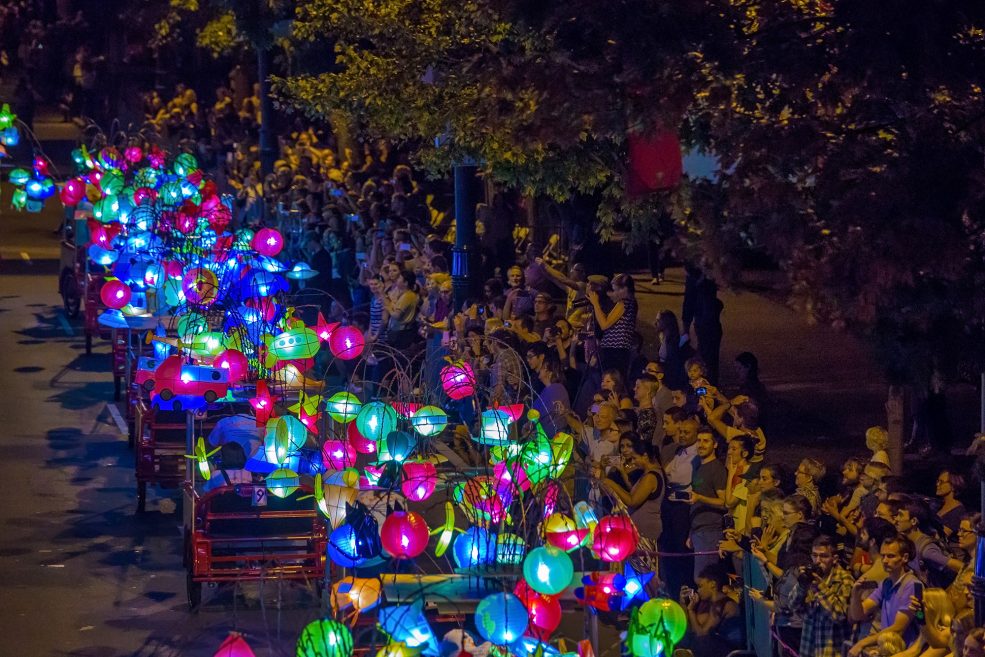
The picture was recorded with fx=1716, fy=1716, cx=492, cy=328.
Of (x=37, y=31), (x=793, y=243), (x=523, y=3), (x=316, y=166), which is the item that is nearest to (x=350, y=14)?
(x=523, y=3)

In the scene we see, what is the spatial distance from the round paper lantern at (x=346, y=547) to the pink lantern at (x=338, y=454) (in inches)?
76.4

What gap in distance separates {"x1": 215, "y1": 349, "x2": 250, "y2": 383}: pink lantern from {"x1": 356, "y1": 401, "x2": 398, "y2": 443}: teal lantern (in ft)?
10.8

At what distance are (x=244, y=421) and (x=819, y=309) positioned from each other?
6327 mm

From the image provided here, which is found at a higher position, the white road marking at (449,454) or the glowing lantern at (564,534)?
the glowing lantern at (564,534)

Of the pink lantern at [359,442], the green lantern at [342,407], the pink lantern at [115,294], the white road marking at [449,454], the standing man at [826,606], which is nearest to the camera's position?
the standing man at [826,606]

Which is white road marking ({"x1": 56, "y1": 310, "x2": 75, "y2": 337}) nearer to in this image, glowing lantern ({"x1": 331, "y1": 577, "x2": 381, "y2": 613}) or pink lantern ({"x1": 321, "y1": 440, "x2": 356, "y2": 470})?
pink lantern ({"x1": 321, "y1": 440, "x2": 356, "y2": 470})

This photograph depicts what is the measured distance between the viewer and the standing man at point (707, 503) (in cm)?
1180

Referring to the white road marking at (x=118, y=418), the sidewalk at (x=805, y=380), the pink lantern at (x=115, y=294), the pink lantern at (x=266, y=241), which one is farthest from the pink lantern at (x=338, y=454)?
the white road marking at (x=118, y=418)

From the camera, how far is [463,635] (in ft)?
27.7

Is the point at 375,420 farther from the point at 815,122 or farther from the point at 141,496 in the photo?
the point at 141,496

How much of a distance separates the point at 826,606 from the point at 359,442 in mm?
4096

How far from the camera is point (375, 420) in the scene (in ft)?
39.8

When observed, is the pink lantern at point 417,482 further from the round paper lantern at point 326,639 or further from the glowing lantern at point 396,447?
the round paper lantern at point 326,639

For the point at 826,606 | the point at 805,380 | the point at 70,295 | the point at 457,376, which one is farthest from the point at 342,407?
the point at 70,295
